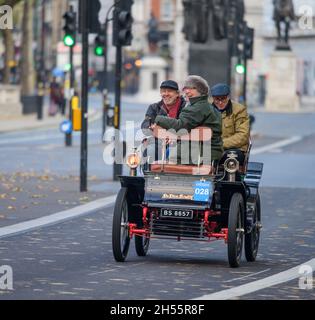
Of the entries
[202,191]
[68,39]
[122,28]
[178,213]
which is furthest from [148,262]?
Result: [68,39]

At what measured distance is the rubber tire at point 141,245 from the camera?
49.5ft

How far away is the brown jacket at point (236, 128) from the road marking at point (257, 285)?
1.49 meters

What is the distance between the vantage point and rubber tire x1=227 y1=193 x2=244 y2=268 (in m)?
14.1

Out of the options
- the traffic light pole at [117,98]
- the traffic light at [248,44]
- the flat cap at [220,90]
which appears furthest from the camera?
the traffic light at [248,44]

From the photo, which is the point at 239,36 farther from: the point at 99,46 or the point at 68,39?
the point at 99,46

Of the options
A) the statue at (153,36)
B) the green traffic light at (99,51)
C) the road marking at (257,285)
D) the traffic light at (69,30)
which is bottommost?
the statue at (153,36)

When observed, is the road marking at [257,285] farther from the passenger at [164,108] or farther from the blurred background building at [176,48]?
the blurred background building at [176,48]

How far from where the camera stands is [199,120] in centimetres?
1456

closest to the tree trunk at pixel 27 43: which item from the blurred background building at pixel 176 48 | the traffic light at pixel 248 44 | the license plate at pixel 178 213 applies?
the blurred background building at pixel 176 48

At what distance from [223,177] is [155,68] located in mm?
91938

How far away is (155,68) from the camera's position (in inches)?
4186

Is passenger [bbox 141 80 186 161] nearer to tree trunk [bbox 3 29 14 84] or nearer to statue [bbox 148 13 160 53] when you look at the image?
tree trunk [bbox 3 29 14 84]

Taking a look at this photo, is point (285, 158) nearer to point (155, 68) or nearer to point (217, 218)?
point (217, 218)

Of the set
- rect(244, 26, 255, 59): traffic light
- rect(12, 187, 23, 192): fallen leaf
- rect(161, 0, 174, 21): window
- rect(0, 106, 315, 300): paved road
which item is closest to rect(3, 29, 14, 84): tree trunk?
rect(244, 26, 255, 59): traffic light
